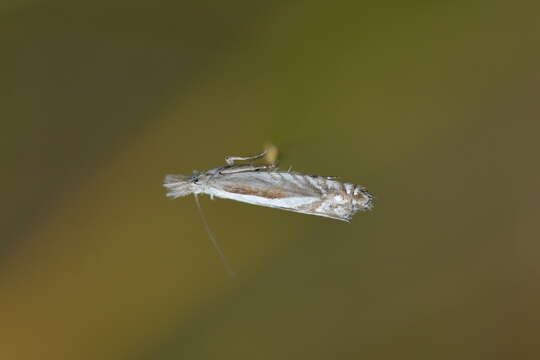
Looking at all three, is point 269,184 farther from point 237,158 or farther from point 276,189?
point 237,158

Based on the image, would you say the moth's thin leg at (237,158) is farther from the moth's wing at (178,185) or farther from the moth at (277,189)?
the moth's wing at (178,185)

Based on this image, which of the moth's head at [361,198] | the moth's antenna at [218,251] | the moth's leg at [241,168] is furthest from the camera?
the moth's antenna at [218,251]

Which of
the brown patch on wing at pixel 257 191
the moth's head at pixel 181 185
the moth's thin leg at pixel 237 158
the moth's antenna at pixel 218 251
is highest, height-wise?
the moth's thin leg at pixel 237 158

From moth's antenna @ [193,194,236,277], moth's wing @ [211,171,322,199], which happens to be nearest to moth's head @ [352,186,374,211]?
moth's wing @ [211,171,322,199]

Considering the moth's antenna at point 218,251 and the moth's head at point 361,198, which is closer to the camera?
the moth's head at point 361,198

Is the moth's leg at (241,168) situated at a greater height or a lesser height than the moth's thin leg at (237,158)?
lesser

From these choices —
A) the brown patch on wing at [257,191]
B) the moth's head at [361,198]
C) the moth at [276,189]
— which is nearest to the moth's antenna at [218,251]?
the moth at [276,189]

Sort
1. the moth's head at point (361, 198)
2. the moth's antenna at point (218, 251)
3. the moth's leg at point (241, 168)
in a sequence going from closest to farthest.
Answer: the moth's head at point (361, 198), the moth's leg at point (241, 168), the moth's antenna at point (218, 251)
